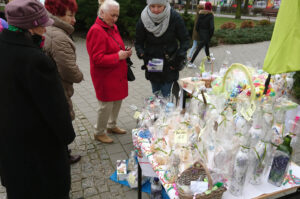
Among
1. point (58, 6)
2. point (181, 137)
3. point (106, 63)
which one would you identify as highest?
point (58, 6)

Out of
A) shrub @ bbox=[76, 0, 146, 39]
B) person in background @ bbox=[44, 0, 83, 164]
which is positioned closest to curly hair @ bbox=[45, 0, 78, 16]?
person in background @ bbox=[44, 0, 83, 164]

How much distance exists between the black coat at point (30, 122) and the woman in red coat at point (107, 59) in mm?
1238

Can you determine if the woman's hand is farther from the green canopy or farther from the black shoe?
the green canopy

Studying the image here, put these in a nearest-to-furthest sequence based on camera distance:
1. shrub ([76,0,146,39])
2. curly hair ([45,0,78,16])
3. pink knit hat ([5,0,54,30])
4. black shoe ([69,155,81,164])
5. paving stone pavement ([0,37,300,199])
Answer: pink knit hat ([5,0,54,30])
curly hair ([45,0,78,16])
paving stone pavement ([0,37,300,199])
black shoe ([69,155,81,164])
shrub ([76,0,146,39])

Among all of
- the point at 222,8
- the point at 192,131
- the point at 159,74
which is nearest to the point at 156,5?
the point at 159,74

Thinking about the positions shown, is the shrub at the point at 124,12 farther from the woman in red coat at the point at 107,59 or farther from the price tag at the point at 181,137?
the price tag at the point at 181,137

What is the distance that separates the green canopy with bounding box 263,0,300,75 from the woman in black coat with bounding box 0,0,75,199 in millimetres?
1533

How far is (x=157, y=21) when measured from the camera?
9.57 feet

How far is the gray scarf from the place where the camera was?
2.88 m

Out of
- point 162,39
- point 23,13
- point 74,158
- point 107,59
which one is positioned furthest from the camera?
point 162,39

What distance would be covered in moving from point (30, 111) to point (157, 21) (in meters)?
2.07

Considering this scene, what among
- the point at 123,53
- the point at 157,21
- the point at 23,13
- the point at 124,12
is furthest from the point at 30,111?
the point at 124,12

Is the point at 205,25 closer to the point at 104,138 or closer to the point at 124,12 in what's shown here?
the point at 124,12

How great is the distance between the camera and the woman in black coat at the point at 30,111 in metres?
1.27
